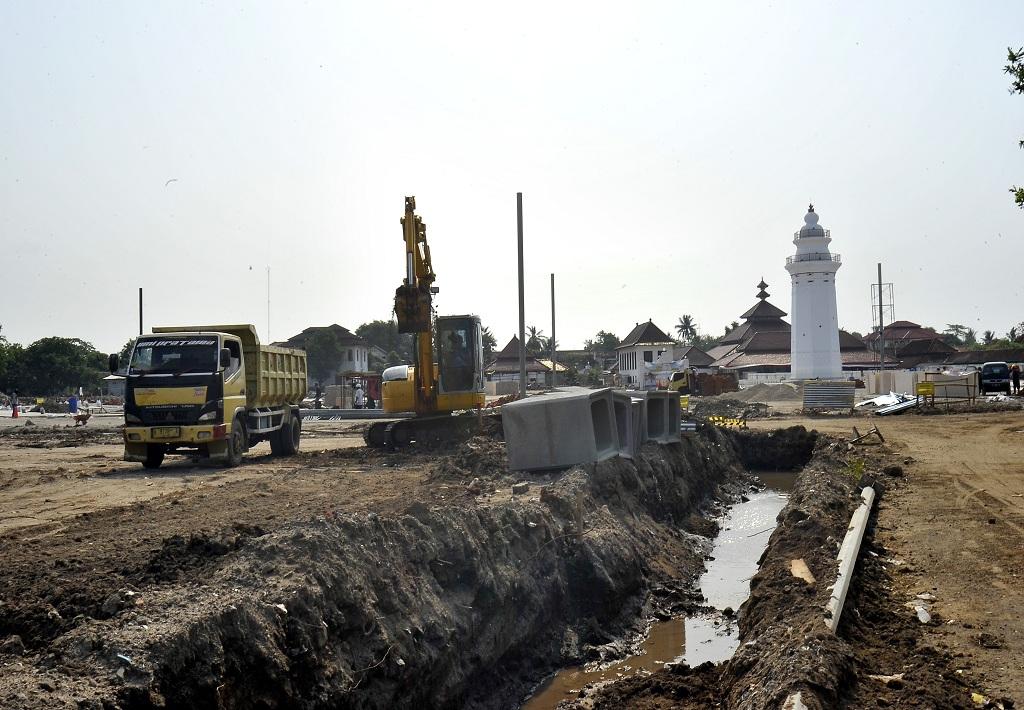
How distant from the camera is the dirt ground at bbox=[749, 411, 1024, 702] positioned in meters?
6.78

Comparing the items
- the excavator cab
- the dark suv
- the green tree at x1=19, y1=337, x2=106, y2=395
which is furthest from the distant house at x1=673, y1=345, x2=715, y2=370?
the excavator cab

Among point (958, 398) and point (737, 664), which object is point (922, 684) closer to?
point (737, 664)

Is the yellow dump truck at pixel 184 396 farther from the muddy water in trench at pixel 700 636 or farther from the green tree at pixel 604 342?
the green tree at pixel 604 342

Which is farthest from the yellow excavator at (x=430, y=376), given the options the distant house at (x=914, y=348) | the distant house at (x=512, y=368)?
the distant house at (x=914, y=348)

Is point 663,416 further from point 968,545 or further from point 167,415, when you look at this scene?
point 167,415

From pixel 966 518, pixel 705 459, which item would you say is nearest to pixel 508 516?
pixel 966 518

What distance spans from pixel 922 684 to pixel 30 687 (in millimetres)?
5385

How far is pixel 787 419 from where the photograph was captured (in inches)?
1432

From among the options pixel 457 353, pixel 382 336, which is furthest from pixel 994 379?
pixel 382 336

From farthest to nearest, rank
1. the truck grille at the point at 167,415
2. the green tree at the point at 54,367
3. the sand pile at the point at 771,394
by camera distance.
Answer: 1. the green tree at the point at 54,367
2. the sand pile at the point at 771,394
3. the truck grille at the point at 167,415

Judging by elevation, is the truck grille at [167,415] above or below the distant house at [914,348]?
below

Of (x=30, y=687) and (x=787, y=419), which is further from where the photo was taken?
(x=787, y=419)

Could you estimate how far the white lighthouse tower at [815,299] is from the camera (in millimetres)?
58531

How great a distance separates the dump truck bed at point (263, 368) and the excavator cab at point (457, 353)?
11.9 feet
